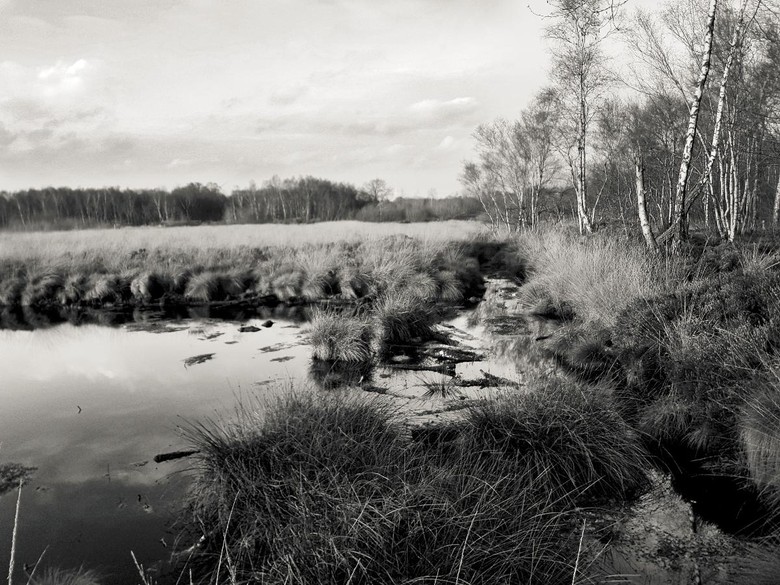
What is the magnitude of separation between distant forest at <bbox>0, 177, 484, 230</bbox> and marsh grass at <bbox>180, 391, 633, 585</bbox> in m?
43.7

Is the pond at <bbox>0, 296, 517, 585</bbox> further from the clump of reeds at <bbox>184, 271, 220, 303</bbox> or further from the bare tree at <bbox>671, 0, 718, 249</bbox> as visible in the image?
the bare tree at <bbox>671, 0, 718, 249</bbox>

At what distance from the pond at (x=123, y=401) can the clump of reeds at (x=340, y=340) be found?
344mm

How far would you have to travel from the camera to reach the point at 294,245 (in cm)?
2078

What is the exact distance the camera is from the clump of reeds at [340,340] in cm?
901

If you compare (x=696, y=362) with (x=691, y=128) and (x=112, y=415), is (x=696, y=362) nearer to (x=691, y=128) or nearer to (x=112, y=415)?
(x=691, y=128)

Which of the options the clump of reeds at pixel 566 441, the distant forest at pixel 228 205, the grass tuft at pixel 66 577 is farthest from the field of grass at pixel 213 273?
the distant forest at pixel 228 205

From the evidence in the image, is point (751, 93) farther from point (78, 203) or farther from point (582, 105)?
point (78, 203)

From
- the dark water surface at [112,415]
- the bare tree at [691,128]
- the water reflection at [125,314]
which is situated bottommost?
the dark water surface at [112,415]

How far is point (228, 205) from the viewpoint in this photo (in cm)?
6141

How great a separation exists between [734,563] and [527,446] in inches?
63.0

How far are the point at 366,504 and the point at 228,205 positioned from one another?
6167cm

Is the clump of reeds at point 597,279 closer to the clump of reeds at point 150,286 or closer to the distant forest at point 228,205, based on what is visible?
the clump of reeds at point 150,286

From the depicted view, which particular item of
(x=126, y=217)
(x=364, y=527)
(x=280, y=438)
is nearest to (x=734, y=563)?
(x=364, y=527)

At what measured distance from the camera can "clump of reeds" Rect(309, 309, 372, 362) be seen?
9.01 meters
